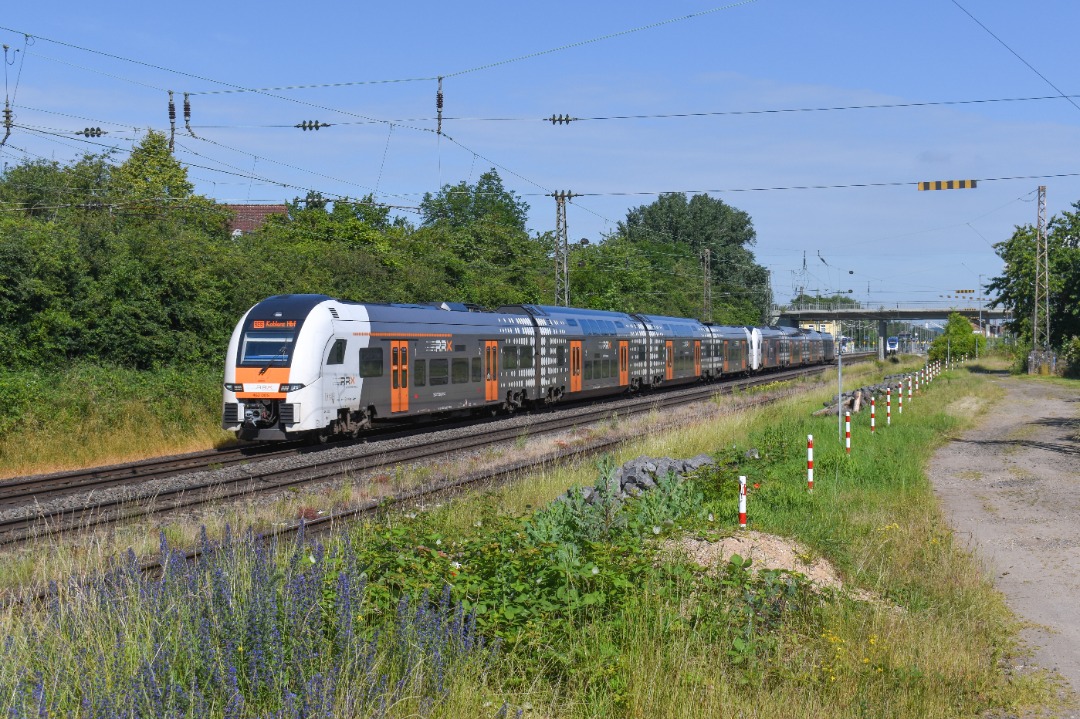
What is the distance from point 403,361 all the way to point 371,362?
134cm

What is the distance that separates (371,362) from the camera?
21.6m

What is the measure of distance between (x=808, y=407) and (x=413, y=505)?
18.2 m

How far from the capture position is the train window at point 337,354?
2009 cm

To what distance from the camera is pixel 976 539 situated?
1140 centimetres

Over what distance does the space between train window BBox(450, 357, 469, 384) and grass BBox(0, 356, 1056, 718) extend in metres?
15.3

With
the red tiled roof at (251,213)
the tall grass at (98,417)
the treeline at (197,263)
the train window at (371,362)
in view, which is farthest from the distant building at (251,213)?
the train window at (371,362)

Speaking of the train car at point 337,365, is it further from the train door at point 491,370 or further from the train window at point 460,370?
the train door at point 491,370

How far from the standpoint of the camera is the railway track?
12.6 meters

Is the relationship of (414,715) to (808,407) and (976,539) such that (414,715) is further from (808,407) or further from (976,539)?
(808,407)

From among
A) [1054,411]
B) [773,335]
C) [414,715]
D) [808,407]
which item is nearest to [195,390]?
[808,407]

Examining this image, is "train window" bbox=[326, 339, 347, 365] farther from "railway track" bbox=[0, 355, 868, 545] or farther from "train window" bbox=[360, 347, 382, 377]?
"railway track" bbox=[0, 355, 868, 545]

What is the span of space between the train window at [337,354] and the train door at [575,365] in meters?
13.2

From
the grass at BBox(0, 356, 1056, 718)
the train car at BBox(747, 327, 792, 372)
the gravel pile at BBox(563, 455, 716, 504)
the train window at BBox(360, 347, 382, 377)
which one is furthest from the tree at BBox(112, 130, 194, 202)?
the grass at BBox(0, 356, 1056, 718)

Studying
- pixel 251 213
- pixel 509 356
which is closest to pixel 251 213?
pixel 251 213
